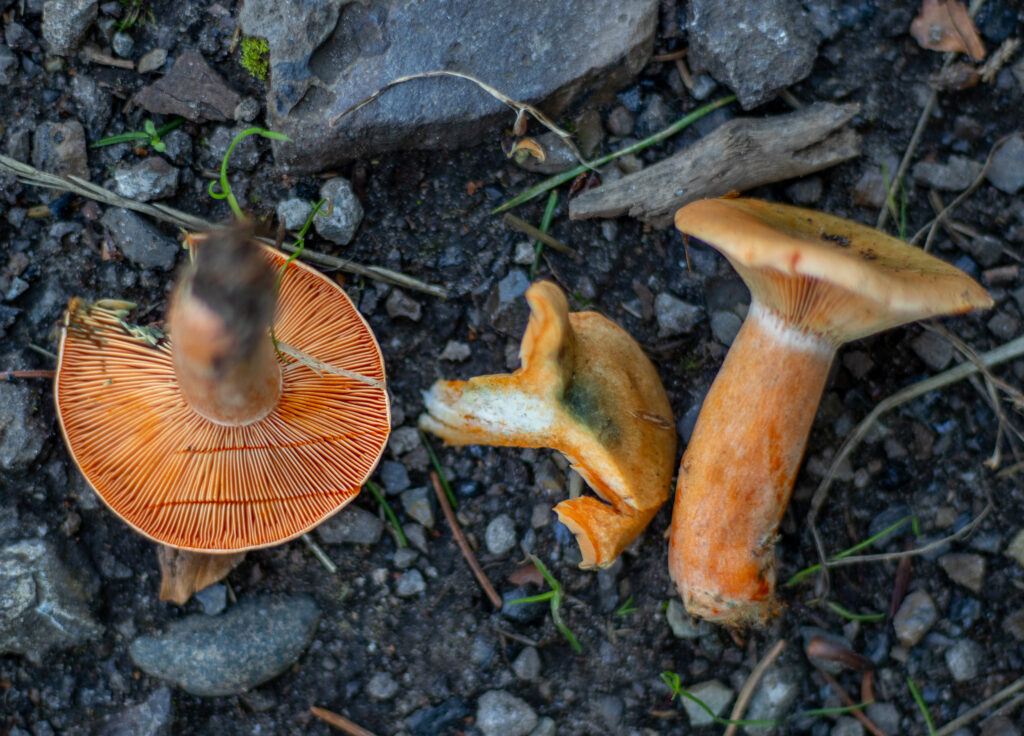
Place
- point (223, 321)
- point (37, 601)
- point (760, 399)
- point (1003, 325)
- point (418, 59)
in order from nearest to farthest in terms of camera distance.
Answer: point (223, 321) → point (760, 399) → point (37, 601) → point (418, 59) → point (1003, 325)

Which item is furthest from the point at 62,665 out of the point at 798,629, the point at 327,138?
the point at 798,629

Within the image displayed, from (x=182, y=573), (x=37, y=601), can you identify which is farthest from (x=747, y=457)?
(x=37, y=601)

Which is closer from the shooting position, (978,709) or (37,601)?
(37,601)

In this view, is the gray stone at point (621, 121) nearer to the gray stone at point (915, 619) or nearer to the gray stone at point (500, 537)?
the gray stone at point (500, 537)

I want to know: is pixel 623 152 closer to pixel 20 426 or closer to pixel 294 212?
pixel 294 212

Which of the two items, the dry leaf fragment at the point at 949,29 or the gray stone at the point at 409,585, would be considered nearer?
the gray stone at the point at 409,585

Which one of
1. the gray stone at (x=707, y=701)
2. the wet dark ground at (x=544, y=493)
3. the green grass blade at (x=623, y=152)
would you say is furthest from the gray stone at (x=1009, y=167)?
the gray stone at (x=707, y=701)

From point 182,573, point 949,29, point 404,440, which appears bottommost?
point 182,573
